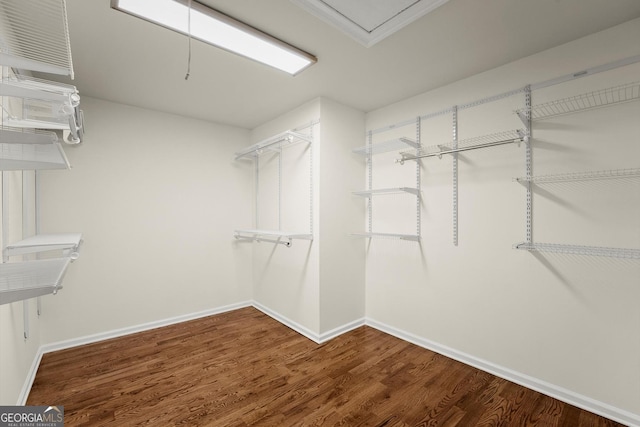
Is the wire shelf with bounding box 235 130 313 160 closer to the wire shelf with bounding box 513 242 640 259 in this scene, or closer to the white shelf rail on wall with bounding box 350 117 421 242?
the white shelf rail on wall with bounding box 350 117 421 242

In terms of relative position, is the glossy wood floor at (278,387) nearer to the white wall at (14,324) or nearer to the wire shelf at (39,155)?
the white wall at (14,324)

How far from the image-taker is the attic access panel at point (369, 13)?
5.42 feet

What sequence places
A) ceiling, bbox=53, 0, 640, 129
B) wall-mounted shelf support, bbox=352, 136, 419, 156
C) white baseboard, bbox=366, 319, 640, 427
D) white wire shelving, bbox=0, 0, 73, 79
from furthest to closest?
wall-mounted shelf support, bbox=352, 136, 419, 156
white baseboard, bbox=366, 319, 640, 427
ceiling, bbox=53, 0, 640, 129
white wire shelving, bbox=0, 0, 73, 79

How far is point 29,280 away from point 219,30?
1.72 m

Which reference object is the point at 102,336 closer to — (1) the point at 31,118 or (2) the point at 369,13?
(1) the point at 31,118

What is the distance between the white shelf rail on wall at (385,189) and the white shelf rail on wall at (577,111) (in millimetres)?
876

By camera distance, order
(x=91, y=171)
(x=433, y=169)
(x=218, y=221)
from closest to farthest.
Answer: (x=433, y=169) → (x=91, y=171) → (x=218, y=221)

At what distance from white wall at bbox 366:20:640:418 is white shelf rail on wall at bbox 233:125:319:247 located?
3.56 ft

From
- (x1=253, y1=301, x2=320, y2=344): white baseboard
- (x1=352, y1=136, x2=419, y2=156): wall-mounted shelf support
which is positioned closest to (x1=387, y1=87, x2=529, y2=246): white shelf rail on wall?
(x1=352, y1=136, x2=419, y2=156): wall-mounted shelf support

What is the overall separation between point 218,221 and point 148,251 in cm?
89

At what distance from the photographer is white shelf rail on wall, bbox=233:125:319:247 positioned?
298 centimetres

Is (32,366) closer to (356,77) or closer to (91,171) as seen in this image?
(91,171)

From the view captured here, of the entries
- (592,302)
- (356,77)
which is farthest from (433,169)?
(592,302)

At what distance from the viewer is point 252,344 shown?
2883 millimetres
